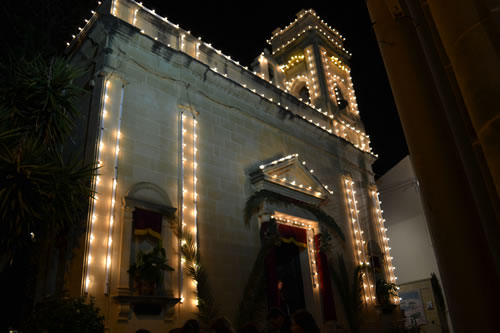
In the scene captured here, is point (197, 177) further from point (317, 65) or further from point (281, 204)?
point (317, 65)

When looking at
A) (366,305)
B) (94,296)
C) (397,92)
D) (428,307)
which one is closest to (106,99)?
(94,296)

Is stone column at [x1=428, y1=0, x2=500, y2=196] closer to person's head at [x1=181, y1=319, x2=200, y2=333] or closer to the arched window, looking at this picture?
person's head at [x1=181, y1=319, x2=200, y2=333]

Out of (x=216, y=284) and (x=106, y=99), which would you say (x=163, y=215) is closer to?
(x=216, y=284)

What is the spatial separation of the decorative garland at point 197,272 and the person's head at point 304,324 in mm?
4992

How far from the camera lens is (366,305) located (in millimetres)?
13281

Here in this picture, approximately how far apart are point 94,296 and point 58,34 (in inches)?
415

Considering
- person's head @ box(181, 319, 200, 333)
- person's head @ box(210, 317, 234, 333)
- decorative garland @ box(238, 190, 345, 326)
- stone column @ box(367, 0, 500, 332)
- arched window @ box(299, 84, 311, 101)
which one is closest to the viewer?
stone column @ box(367, 0, 500, 332)

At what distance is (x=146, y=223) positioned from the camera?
8.34m

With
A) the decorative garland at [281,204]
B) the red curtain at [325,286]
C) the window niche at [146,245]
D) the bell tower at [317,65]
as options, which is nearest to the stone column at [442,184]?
the window niche at [146,245]

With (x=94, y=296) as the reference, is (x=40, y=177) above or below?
above

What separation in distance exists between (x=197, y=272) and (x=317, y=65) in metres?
12.1

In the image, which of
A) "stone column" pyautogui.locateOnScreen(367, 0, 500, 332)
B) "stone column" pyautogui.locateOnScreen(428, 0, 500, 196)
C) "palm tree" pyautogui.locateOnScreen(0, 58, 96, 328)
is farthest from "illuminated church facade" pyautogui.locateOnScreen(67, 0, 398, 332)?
"stone column" pyautogui.locateOnScreen(428, 0, 500, 196)

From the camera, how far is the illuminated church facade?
8.02 meters

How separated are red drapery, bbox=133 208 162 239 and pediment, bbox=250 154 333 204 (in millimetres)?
3621
